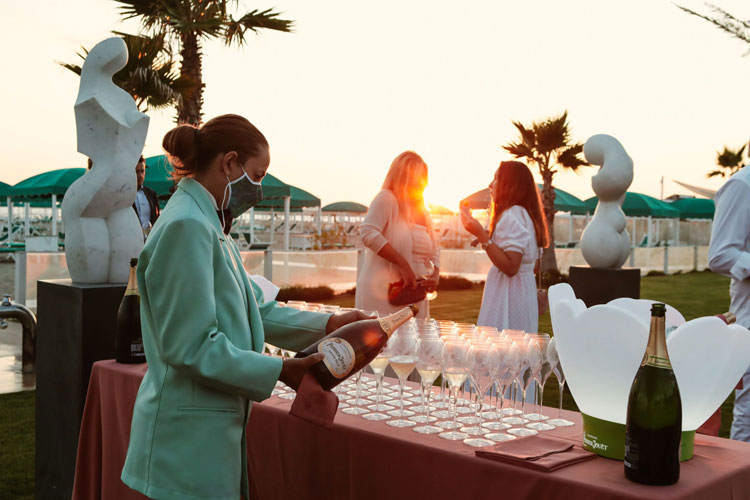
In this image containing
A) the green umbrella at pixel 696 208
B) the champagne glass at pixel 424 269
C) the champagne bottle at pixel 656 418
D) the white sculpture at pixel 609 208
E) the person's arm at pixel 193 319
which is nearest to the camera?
the champagne bottle at pixel 656 418

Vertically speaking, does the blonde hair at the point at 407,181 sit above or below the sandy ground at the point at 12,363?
above

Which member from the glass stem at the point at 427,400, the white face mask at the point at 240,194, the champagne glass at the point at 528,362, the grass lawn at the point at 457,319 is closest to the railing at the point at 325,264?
the grass lawn at the point at 457,319

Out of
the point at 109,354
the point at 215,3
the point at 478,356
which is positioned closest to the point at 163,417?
the point at 478,356

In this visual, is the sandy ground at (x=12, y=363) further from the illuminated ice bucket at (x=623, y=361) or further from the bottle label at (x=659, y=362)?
the bottle label at (x=659, y=362)

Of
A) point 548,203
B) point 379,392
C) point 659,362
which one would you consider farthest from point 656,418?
point 548,203

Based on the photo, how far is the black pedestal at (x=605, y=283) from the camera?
6.45 m

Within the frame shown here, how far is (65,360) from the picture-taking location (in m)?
3.53

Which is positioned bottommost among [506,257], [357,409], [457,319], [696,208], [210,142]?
[457,319]

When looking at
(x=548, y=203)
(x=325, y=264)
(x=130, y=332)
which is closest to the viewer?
(x=130, y=332)

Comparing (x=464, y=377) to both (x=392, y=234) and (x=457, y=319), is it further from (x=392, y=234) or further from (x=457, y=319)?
(x=457, y=319)

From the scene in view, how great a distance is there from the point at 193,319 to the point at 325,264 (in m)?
11.7

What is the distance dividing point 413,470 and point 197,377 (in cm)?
68

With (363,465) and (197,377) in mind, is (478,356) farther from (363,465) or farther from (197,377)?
(197,377)

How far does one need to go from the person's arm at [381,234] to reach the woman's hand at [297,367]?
2.45 m
